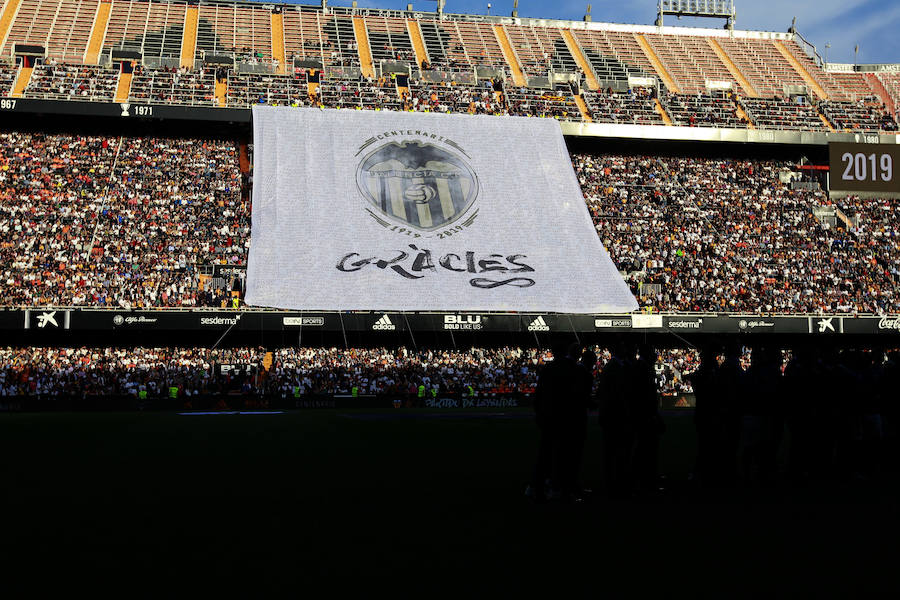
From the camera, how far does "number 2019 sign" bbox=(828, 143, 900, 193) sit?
2116 inches

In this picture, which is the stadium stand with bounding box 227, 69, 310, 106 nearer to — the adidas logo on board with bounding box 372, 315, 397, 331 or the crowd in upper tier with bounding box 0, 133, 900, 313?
the crowd in upper tier with bounding box 0, 133, 900, 313

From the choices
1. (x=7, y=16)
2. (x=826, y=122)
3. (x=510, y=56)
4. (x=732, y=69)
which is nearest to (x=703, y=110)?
(x=826, y=122)

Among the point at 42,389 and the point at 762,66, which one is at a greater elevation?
the point at 762,66

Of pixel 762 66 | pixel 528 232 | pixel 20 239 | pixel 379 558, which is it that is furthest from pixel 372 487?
pixel 762 66

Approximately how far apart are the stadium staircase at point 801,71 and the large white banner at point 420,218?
75.2 ft

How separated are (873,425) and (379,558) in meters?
8.82

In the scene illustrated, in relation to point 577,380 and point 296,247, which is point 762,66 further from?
point 577,380

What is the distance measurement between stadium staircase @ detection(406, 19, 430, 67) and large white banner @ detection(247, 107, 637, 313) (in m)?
11.3

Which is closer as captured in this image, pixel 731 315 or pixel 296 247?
pixel 296 247

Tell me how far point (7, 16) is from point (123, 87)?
1211cm

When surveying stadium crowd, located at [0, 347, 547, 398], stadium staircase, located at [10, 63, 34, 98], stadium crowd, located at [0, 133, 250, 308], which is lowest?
stadium crowd, located at [0, 347, 547, 398]

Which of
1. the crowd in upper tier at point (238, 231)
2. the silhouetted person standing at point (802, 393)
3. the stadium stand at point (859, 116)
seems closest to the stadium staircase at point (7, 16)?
the crowd in upper tier at point (238, 231)

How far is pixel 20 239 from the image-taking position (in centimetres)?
4091

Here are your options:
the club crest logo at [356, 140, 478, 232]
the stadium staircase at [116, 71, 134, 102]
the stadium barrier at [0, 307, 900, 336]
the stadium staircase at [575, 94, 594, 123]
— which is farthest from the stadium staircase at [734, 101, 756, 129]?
the stadium staircase at [116, 71, 134, 102]
